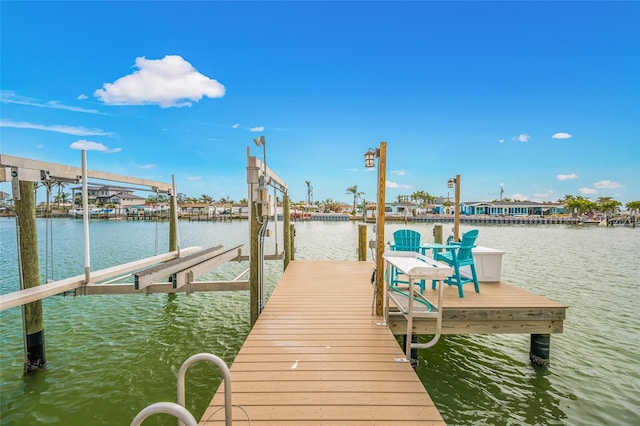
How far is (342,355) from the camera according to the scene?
3182 mm

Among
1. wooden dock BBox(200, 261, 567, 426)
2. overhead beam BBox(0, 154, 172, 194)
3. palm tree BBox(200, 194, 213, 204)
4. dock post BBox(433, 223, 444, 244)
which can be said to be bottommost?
wooden dock BBox(200, 261, 567, 426)

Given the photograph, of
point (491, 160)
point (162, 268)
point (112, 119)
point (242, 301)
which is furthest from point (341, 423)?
point (491, 160)

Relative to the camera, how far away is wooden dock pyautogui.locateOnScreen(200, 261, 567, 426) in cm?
222

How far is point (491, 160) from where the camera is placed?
66.4 metres

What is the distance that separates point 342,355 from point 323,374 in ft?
1.49

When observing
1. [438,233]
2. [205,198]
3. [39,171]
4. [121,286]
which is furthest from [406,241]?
[205,198]

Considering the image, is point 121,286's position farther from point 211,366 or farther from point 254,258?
point 254,258

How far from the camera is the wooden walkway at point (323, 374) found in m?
2.18

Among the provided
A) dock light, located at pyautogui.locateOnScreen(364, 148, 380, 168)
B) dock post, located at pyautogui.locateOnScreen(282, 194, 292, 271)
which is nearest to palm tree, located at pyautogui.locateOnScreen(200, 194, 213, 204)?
dock post, located at pyautogui.locateOnScreen(282, 194, 292, 271)

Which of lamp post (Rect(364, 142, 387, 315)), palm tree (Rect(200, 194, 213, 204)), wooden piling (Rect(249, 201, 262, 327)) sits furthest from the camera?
palm tree (Rect(200, 194, 213, 204))

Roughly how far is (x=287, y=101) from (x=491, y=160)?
53004 mm

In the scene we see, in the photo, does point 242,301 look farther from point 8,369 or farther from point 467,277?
point 467,277

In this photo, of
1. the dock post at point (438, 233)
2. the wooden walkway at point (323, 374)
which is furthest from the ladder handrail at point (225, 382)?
the dock post at point (438, 233)

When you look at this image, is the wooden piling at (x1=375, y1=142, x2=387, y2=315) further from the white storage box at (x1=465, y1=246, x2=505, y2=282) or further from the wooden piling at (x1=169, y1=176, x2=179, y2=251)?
the wooden piling at (x1=169, y1=176, x2=179, y2=251)
